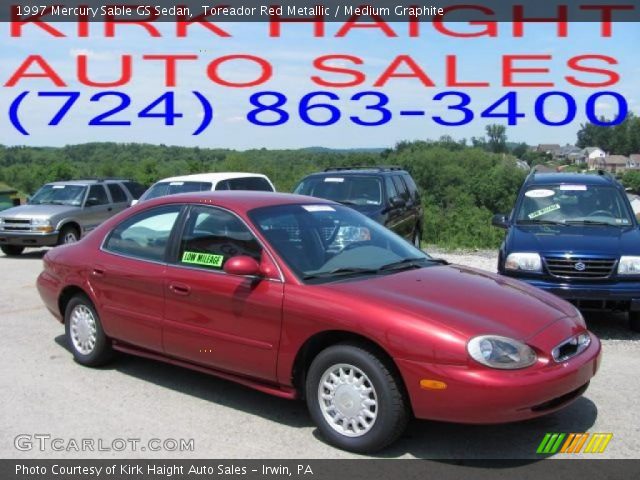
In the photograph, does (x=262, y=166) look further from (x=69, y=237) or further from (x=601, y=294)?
(x=601, y=294)

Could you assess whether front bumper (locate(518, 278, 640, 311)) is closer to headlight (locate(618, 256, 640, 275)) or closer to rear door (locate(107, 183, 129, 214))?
headlight (locate(618, 256, 640, 275))

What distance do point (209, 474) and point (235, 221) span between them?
1.86m

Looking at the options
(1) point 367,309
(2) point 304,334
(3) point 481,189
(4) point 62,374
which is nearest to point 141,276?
(4) point 62,374

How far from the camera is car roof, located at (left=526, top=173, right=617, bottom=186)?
29.7 ft

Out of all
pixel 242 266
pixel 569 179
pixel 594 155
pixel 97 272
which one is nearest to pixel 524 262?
pixel 569 179

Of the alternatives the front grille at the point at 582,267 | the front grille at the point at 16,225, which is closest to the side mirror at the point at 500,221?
the front grille at the point at 582,267

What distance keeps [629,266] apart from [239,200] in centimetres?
436

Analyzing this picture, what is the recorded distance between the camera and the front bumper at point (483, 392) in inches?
149

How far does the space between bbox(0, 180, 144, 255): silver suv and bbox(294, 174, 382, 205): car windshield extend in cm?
623

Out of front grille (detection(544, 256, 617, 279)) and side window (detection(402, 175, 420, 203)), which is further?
side window (detection(402, 175, 420, 203))

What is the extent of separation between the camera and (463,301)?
4.32 meters

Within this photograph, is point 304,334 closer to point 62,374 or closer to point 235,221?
point 235,221

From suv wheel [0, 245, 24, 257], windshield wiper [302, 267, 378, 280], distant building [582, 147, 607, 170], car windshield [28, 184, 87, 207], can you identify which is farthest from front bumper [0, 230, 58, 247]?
distant building [582, 147, 607, 170]

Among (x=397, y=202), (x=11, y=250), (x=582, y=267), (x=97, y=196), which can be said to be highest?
(x=97, y=196)
